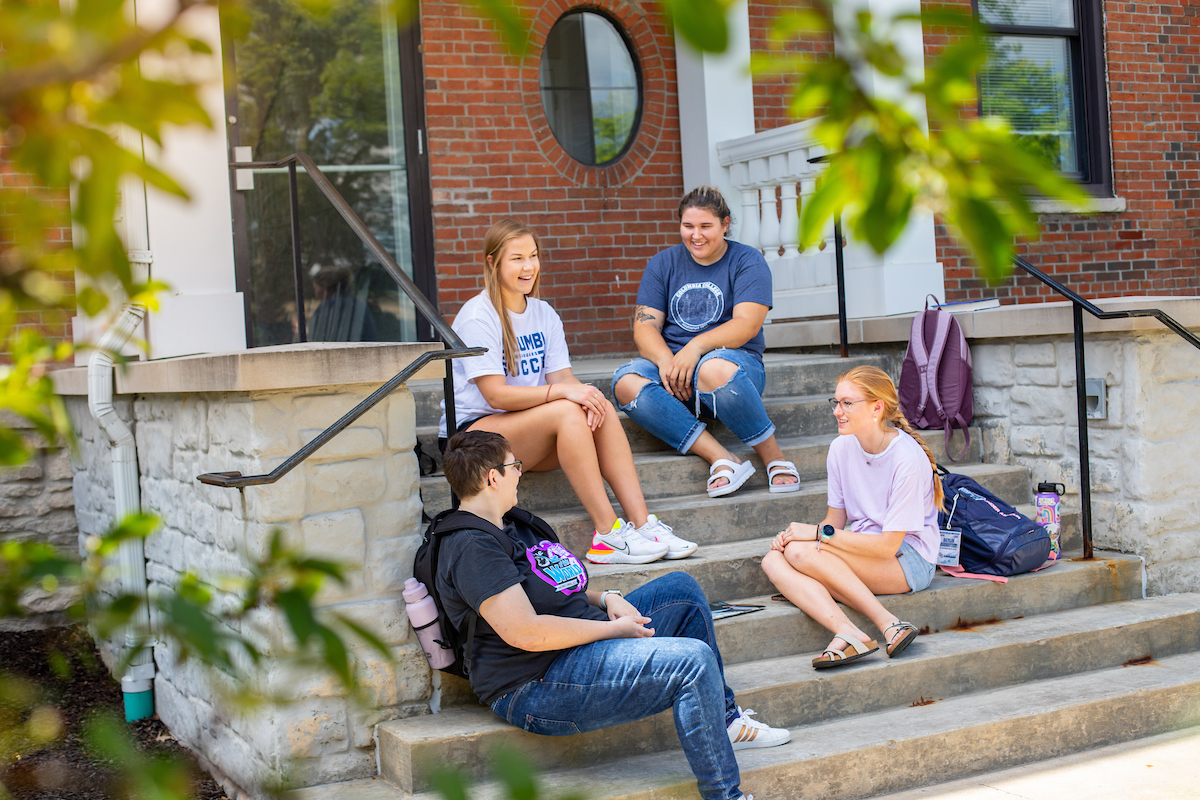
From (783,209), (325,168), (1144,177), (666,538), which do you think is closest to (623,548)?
(666,538)

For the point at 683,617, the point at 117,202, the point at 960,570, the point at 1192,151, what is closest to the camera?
the point at 117,202

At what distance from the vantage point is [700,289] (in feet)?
16.0

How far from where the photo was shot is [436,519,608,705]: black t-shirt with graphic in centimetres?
300

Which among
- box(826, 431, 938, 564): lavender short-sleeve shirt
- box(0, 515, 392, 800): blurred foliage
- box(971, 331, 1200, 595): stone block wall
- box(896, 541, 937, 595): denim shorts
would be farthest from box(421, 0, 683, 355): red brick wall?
box(0, 515, 392, 800): blurred foliage

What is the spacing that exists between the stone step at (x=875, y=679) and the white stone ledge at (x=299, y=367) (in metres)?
1.06

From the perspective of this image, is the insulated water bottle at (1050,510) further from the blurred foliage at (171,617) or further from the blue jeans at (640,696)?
the blurred foliage at (171,617)

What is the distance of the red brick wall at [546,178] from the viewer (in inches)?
250

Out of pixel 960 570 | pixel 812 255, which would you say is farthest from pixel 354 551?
pixel 812 255

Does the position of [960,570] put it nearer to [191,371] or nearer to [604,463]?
[604,463]

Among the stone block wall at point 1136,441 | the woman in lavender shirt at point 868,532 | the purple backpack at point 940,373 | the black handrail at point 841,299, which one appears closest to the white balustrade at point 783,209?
the black handrail at point 841,299

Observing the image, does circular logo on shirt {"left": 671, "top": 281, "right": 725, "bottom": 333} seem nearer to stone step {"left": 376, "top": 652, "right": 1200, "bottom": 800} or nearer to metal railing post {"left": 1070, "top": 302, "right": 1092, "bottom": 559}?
metal railing post {"left": 1070, "top": 302, "right": 1092, "bottom": 559}

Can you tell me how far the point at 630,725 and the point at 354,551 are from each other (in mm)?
1001

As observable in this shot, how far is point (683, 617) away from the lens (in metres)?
3.37

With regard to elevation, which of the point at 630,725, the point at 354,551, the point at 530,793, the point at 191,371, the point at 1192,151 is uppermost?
the point at 1192,151
